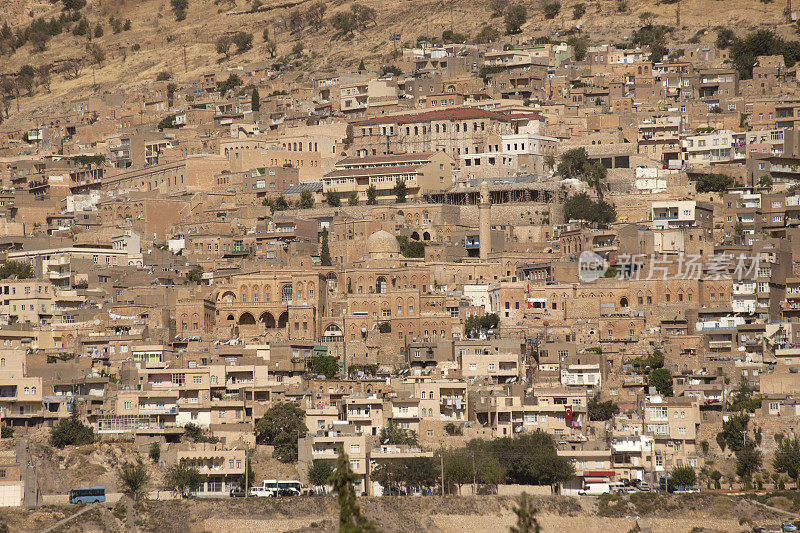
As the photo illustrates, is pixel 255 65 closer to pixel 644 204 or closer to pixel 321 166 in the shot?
pixel 321 166

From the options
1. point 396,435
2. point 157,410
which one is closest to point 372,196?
point 157,410

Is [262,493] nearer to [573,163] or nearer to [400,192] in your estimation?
[400,192]

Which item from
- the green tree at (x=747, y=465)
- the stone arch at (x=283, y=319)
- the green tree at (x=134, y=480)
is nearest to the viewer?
the green tree at (x=134, y=480)

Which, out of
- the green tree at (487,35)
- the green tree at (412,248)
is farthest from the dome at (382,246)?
the green tree at (487,35)

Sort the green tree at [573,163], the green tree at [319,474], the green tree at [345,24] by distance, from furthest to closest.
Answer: the green tree at [345,24]
the green tree at [573,163]
the green tree at [319,474]

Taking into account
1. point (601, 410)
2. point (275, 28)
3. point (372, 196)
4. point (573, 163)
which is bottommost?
point (601, 410)

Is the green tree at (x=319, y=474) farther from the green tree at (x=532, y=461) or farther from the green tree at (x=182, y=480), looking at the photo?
the green tree at (x=532, y=461)
